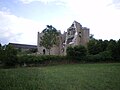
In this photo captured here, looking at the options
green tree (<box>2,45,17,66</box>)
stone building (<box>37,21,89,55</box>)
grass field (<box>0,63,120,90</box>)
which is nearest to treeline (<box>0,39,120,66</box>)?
green tree (<box>2,45,17,66</box>)

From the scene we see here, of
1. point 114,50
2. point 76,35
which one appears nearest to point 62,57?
point 114,50

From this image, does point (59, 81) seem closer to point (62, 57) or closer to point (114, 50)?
point (62, 57)

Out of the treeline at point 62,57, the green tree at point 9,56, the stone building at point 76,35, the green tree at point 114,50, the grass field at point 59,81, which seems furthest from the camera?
the stone building at point 76,35

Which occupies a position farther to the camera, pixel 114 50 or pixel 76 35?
pixel 76 35

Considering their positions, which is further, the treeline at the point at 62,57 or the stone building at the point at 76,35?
the stone building at the point at 76,35

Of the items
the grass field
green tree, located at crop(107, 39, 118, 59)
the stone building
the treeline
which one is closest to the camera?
the grass field

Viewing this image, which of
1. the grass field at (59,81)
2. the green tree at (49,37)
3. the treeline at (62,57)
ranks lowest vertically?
the grass field at (59,81)

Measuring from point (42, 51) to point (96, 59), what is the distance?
89.0ft

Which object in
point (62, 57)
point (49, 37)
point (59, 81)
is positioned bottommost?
point (59, 81)

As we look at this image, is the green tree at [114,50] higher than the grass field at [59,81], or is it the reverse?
the green tree at [114,50]

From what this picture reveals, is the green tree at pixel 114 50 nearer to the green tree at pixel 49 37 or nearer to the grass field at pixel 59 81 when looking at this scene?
the green tree at pixel 49 37

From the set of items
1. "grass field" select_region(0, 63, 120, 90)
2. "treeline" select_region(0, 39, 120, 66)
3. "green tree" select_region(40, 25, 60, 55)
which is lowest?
"grass field" select_region(0, 63, 120, 90)

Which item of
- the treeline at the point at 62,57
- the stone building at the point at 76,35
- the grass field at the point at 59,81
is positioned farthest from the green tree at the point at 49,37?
the grass field at the point at 59,81

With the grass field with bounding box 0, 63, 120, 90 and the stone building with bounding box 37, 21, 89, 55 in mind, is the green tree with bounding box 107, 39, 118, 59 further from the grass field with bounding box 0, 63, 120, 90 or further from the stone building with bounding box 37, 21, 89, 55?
the grass field with bounding box 0, 63, 120, 90
